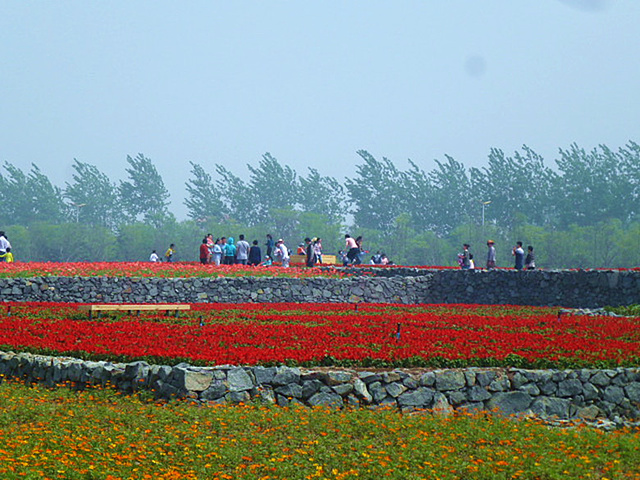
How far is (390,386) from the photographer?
1308 cm

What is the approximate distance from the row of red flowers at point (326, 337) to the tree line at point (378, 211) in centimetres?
5526

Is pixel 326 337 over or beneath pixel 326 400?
over

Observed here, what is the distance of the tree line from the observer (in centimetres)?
8150

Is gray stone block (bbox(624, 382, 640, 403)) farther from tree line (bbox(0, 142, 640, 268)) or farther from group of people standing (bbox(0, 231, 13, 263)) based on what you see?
tree line (bbox(0, 142, 640, 268))

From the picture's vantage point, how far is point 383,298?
33469mm

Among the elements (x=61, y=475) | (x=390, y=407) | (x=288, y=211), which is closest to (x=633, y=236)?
(x=288, y=211)

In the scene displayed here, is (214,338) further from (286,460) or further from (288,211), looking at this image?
(288,211)

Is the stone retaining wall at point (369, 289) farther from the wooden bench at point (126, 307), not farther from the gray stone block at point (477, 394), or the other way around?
the gray stone block at point (477, 394)

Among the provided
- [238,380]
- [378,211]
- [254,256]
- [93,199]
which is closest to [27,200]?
[93,199]

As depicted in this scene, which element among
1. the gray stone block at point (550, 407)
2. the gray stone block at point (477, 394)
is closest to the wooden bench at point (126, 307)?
the gray stone block at point (477, 394)

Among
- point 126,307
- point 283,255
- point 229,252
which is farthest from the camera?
point 229,252

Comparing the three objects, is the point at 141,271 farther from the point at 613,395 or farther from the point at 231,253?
the point at 613,395

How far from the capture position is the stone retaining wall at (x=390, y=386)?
12.8 metres

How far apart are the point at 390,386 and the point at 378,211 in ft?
278
